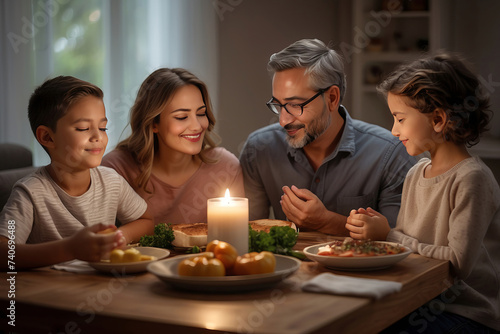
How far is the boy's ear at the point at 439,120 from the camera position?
180cm

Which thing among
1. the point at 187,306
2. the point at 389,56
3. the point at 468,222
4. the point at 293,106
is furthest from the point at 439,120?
the point at 389,56

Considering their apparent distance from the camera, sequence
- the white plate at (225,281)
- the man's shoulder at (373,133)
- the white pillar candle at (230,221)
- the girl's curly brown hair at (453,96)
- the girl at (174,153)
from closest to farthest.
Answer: the white plate at (225,281), the white pillar candle at (230,221), the girl's curly brown hair at (453,96), the girl at (174,153), the man's shoulder at (373,133)

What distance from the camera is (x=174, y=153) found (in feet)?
7.86

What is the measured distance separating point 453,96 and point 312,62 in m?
0.73

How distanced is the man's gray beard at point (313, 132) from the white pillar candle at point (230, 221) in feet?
2.91

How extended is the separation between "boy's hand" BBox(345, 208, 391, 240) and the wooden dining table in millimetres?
307

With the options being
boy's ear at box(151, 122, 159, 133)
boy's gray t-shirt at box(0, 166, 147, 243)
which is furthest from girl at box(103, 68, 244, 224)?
boy's gray t-shirt at box(0, 166, 147, 243)

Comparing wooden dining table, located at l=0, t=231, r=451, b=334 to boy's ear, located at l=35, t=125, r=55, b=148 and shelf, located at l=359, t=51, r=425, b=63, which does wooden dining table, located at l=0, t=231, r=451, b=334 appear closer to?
boy's ear, located at l=35, t=125, r=55, b=148

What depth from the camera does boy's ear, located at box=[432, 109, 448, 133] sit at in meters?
1.80

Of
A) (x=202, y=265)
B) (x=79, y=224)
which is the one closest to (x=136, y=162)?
(x=79, y=224)

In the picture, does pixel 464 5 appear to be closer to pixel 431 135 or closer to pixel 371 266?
pixel 431 135

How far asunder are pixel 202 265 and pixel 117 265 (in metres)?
0.23

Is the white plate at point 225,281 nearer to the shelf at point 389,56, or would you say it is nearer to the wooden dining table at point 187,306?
the wooden dining table at point 187,306

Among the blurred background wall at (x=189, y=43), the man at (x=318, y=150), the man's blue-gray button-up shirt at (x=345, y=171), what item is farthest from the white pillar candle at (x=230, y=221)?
the blurred background wall at (x=189, y=43)
